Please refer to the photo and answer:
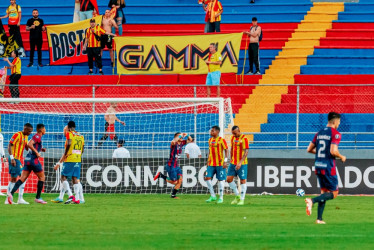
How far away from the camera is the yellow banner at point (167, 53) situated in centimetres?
2947

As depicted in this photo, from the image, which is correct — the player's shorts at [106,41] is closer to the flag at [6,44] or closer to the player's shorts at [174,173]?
the flag at [6,44]

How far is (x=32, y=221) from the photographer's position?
14.5 metres

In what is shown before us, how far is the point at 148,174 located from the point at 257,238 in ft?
46.4

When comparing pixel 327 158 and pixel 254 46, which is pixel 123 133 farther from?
pixel 327 158

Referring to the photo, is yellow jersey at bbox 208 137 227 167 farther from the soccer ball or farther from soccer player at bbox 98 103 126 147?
soccer player at bbox 98 103 126 147

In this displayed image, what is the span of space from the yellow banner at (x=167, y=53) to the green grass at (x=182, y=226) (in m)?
10.3

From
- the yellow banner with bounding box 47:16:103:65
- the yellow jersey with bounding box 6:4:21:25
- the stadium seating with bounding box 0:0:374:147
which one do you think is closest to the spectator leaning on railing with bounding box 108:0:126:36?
the stadium seating with bounding box 0:0:374:147

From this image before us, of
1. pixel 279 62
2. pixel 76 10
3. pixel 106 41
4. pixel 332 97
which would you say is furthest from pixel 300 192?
pixel 76 10

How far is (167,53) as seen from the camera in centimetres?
2958

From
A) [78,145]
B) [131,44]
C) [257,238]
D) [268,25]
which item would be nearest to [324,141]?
[257,238]

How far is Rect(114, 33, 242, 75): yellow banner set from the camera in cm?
2947

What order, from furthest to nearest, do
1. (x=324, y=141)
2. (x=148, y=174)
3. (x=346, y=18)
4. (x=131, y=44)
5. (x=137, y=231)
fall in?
(x=346, y=18), (x=131, y=44), (x=148, y=174), (x=324, y=141), (x=137, y=231)

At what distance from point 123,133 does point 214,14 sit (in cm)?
761

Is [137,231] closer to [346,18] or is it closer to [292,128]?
[292,128]
